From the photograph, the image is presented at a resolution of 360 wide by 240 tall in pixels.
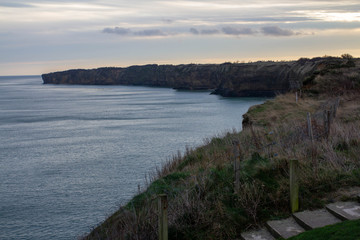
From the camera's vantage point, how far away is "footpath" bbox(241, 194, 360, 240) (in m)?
6.91

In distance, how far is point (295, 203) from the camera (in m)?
7.68

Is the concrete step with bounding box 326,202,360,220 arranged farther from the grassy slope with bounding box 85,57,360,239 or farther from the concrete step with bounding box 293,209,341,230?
the grassy slope with bounding box 85,57,360,239

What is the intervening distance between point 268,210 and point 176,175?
4459 mm

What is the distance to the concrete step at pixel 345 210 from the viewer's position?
6.89m

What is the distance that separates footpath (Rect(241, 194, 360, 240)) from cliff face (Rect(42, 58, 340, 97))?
29668 mm

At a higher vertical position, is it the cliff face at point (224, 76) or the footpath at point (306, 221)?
the cliff face at point (224, 76)

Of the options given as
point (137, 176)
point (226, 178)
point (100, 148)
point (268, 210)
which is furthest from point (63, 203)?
point (100, 148)

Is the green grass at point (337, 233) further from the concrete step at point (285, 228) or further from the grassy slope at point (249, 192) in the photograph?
the grassy slope at point (249, 192)

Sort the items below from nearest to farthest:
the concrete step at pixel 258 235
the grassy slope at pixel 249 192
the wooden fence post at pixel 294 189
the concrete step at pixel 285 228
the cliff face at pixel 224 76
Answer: the concrete step at pixel 285 228
the concrete step at pixel 258 235
the wooden fence post at pixel 294 189
the grassy slope at pixel 249 192
the cliff face at pixel 224 76

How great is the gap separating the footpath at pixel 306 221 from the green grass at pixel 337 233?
0.65 metres

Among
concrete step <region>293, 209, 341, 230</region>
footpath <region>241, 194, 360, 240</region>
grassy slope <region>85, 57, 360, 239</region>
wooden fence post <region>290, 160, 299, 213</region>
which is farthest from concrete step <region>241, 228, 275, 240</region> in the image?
wooden fence post <region>290, 160, 299, 213</region>

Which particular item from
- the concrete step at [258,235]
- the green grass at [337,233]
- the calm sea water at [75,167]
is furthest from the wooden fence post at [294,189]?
the calm sea water at [75,167]

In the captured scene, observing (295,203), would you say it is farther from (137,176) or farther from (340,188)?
(137,176)

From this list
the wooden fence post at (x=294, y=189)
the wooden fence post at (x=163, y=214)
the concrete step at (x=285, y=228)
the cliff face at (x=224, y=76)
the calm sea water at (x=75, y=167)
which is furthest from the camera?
the cliff face at (x=224, y=76)
